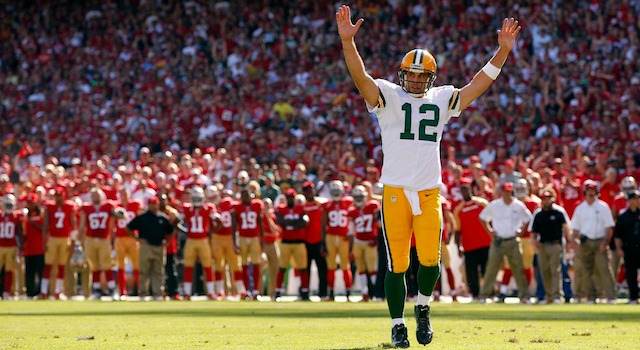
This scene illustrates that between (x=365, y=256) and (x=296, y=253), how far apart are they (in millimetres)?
1149

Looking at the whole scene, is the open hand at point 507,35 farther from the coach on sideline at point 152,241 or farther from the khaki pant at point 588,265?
the coach on sideline at point 152,241

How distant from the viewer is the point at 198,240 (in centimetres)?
A: 1997

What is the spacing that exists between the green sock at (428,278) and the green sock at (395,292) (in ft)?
0.48

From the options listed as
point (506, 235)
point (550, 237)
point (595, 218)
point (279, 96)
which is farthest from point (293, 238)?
point (279, 96)

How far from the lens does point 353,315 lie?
1420 cm

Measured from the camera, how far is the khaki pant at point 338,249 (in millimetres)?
19828

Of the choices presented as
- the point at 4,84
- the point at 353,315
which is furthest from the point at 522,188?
the point at 4,84

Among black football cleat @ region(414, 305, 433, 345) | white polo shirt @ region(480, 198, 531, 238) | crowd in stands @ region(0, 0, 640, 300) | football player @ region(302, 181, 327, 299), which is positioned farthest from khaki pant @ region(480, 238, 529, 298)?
black football cleat @ region(414, 305, 433, 345)

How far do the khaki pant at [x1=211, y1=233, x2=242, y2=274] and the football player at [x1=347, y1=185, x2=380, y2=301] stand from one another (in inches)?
82.1

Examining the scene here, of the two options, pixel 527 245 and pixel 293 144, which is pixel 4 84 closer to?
pixel 293 144

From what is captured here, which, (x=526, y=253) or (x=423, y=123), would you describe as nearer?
(x=423, y=123)

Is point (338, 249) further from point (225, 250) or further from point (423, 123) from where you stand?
point (423, 123)

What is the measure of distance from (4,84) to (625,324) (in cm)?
2623

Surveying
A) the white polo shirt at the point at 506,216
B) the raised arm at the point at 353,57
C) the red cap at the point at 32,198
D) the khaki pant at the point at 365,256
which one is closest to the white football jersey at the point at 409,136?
Answer: the raised arm at the point at 353,57
